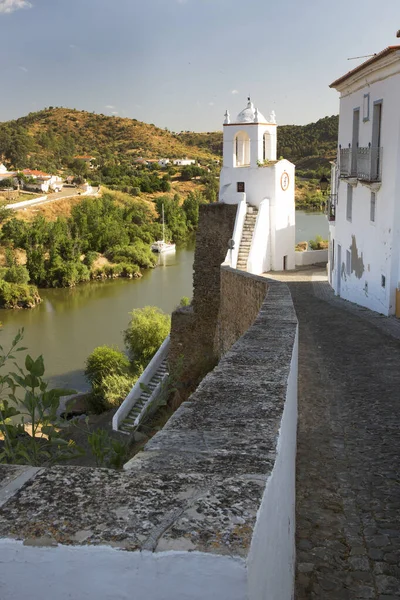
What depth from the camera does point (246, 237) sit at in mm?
16094

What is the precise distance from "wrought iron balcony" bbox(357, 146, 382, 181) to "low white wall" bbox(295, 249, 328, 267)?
7.73 meters

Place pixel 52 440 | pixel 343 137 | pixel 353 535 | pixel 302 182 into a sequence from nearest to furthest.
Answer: pixel 52 440
pixel 353 535
pixel 343 137
pixel 302 182

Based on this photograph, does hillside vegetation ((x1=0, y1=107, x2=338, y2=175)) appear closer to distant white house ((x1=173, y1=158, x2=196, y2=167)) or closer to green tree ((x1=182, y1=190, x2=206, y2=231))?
distant white house ((x1=173, y1=158, x2=196, y2=167))

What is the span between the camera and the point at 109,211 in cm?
5153

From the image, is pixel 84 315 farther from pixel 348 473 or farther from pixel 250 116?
pixel 348 473

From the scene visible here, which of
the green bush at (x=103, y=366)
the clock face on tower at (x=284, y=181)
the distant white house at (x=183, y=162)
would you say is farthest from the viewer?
the distant white house at (x=183, y=162)

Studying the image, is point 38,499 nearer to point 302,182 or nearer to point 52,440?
point 52,440

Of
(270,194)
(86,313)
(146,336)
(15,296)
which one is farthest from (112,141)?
(270,194)

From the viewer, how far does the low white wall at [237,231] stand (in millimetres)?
14752

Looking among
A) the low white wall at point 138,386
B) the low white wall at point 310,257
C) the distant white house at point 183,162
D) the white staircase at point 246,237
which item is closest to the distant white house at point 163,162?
the distant white house at point 183,162

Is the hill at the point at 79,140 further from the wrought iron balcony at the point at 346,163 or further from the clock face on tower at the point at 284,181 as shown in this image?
the wrought iron balcony at the point at 346,163

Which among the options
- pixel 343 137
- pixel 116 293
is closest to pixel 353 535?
pixel 343 137

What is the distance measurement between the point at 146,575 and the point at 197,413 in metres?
1.07

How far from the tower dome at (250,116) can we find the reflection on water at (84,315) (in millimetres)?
10882
